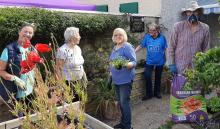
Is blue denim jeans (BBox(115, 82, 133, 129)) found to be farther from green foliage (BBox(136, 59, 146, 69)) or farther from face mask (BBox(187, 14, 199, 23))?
green foliage (BBox(136, 59, 146, 69))

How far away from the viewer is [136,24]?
8289 mm

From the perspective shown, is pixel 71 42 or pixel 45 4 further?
pixel 45 4

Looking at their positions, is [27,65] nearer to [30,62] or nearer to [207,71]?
[30,62]

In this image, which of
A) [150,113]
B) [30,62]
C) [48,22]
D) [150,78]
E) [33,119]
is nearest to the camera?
[30,62]

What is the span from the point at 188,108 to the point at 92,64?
2.92 meters

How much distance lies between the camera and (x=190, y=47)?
184 inches

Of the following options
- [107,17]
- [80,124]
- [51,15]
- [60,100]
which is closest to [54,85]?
[60,100]

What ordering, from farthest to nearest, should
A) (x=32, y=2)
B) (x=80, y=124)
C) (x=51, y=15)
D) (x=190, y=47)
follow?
(x=32, y=2) → (x=51, y=15) → (x=190, y=47) → (x=80, y=124)

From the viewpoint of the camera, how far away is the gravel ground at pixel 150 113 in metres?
5.94

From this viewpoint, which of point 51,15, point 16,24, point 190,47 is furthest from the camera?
point 51,15

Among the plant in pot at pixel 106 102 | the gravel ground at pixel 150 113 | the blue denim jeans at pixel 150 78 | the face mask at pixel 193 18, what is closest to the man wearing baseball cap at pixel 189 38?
the face mask at pixel 193 18

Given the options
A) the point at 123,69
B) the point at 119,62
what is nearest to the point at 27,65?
the point at 119,62

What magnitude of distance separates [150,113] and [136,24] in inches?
107

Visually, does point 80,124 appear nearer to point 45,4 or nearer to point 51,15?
point 51,15
